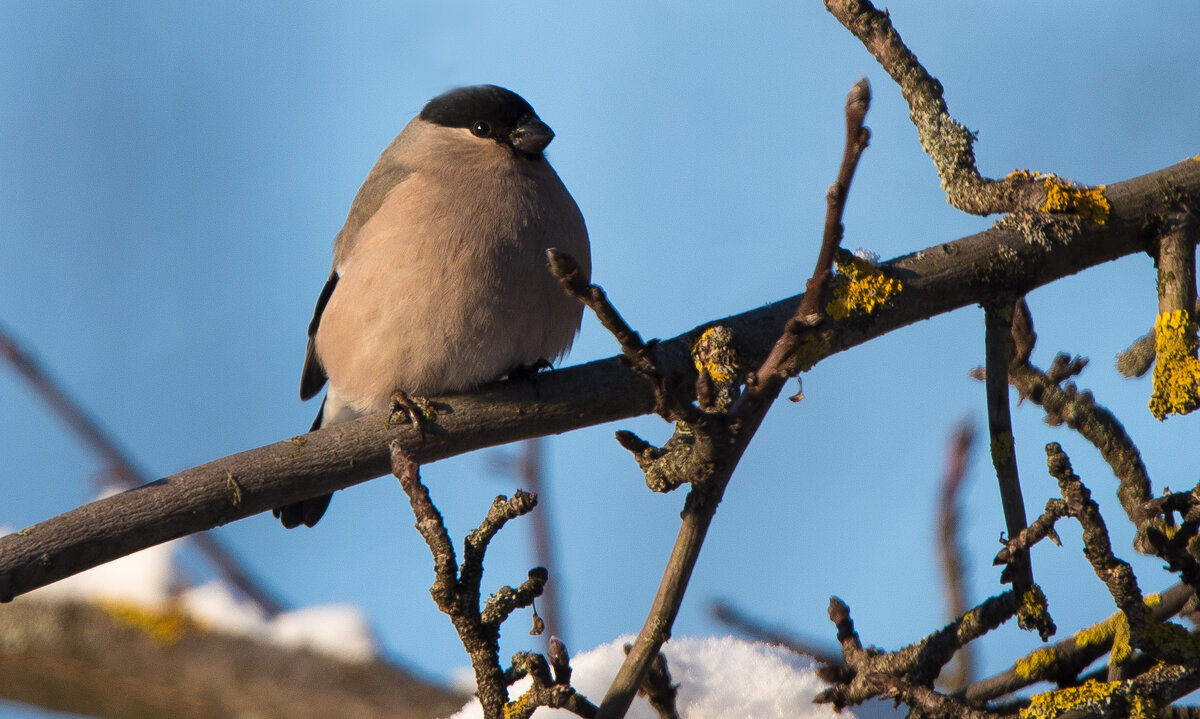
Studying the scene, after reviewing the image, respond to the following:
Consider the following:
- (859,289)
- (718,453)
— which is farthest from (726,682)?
(859,289)

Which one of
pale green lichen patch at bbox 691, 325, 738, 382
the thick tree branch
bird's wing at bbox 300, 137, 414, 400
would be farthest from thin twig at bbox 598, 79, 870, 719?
bird's wing at bbox 300, 137, 414, 400

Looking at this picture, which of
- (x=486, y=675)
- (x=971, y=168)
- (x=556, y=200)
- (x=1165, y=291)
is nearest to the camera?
(x=486, y=675)

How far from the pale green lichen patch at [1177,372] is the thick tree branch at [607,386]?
1.09 ft

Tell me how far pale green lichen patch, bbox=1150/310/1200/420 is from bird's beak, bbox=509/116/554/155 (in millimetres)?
2418

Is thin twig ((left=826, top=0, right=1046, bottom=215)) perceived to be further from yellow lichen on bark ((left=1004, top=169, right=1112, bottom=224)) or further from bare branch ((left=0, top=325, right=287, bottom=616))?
bare branch ((left=0, top=325, right=287, bottom=616))

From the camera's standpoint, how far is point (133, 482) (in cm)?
394

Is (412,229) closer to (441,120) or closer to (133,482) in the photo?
(441,120)

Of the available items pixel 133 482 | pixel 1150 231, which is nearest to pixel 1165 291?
pixel 1150 231

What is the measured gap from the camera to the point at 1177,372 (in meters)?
2.53

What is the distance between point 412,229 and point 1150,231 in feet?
7.45

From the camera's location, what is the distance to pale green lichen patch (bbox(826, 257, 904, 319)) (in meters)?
2.69

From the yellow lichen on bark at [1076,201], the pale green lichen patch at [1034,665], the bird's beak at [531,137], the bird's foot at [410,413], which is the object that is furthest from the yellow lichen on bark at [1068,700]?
the bird's beak at [531,137]

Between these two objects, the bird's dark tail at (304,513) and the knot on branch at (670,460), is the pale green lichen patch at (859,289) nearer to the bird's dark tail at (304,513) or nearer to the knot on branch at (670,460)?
the knot on branch at (670,460)

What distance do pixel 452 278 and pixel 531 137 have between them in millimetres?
948
